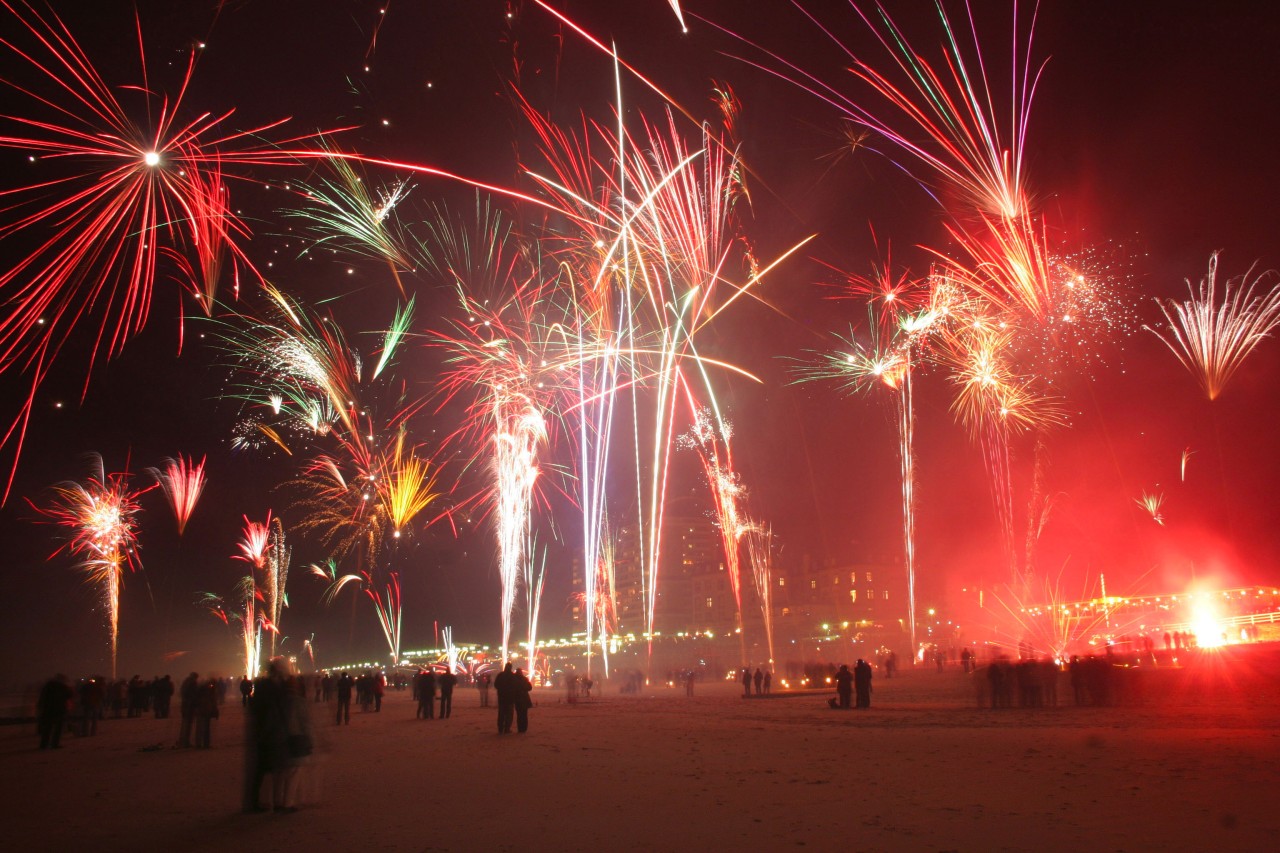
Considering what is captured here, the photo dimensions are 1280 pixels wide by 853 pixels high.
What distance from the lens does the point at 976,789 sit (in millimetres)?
7625

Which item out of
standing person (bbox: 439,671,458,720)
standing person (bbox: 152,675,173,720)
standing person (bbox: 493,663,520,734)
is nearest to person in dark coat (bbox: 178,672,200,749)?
standing person (bbox: 493,663,520,734)

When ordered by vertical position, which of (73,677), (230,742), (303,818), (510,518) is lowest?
(73,677)

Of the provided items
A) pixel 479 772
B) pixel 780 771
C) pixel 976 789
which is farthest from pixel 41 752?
pixel 976 789

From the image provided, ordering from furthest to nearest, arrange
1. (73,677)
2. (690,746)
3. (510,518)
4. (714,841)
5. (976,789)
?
1. (73,677)
2. (510,518)
3. (690,746)
4. (976,789)
5. (714,841)

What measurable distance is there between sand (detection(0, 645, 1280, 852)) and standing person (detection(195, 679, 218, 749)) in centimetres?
42

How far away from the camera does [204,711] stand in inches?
526

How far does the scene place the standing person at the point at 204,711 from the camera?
43.8 ft

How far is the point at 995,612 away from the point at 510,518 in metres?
66.9

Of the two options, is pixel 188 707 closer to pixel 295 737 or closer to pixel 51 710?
pixel 51 710

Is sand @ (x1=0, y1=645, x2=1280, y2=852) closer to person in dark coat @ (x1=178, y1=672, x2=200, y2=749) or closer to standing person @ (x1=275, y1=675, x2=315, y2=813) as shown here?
standing person @ (x1=275, y1=675, x2=315, y2=813)

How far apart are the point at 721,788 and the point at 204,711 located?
943 cm

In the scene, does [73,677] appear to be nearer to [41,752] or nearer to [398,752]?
[41,752]

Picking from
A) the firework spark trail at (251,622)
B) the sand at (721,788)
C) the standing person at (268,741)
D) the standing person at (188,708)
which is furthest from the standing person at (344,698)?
the firework spark trail at (251,622)

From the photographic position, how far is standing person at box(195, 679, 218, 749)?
1334 centimetres
